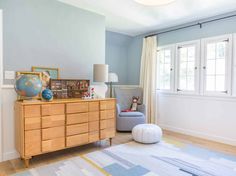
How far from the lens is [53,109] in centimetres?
254

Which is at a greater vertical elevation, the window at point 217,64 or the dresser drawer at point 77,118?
Answer: the window at point 217,64

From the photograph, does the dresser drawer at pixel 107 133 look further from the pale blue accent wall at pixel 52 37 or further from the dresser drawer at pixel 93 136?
the pale blue accent wall at pixel 52 37

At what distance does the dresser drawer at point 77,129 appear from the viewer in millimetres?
2691

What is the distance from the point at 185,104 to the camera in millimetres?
4051

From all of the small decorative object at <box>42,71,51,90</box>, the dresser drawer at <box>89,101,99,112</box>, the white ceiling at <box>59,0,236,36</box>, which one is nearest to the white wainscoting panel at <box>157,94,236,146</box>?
the white ceiling at <box>59,0,236,36</box>

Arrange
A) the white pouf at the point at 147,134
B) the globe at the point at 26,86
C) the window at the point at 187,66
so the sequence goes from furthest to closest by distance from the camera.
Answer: the window at the point at 187,66
the white pouf at the point at 147,134
the globe at the point at 26,86

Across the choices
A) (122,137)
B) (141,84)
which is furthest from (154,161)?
(141,84)

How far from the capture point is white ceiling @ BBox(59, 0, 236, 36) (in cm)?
303

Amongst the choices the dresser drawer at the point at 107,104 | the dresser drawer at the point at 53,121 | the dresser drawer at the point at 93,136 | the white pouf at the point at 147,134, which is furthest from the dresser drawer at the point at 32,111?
the white pouf at the point at 147,134

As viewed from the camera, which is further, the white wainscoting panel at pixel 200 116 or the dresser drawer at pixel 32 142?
the white wainscoting panel at pixel 200 116

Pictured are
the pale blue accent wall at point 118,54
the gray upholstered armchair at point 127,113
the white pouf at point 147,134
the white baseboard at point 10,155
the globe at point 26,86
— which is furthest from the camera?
the pale blue accent wall at point 118,54

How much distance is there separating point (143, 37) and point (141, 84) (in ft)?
4.21

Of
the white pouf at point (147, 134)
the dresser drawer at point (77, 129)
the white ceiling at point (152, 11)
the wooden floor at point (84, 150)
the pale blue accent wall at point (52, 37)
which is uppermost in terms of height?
the white ceiling at point (152, 11)

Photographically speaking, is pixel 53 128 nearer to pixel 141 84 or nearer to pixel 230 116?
pixel 141 84
